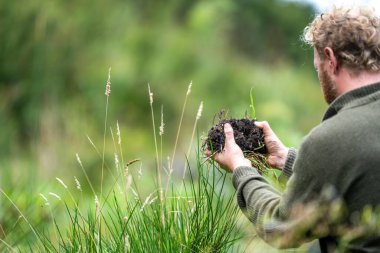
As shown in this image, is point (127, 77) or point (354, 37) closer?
point (354, 37)

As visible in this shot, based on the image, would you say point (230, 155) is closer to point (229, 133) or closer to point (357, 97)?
A: point (229, 133)

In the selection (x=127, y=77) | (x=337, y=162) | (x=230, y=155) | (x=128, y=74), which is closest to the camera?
(x=337, y=162)

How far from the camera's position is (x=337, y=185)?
2.68 m

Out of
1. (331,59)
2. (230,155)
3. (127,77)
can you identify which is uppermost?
(127,77)

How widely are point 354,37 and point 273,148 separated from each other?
74cm

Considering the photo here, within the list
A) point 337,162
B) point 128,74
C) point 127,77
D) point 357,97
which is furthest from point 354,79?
point 128,74

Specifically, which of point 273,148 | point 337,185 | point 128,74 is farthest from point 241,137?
point 128,74

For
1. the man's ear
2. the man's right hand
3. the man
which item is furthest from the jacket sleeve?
the man's right hand

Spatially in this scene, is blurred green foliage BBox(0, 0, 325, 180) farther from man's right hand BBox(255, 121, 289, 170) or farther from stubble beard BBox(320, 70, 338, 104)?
stubble beard BBox(320, 70, 338, 104)

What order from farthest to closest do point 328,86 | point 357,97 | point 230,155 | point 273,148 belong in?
point 273,148 < point 230,155 < point 328,86 < point 357,97

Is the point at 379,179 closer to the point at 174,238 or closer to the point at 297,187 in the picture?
the point at 297,187

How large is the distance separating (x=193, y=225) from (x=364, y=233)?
0.83 m

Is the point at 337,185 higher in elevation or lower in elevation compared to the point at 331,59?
lower

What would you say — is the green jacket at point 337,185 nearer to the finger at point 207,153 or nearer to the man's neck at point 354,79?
the man's neck at point 354,79
